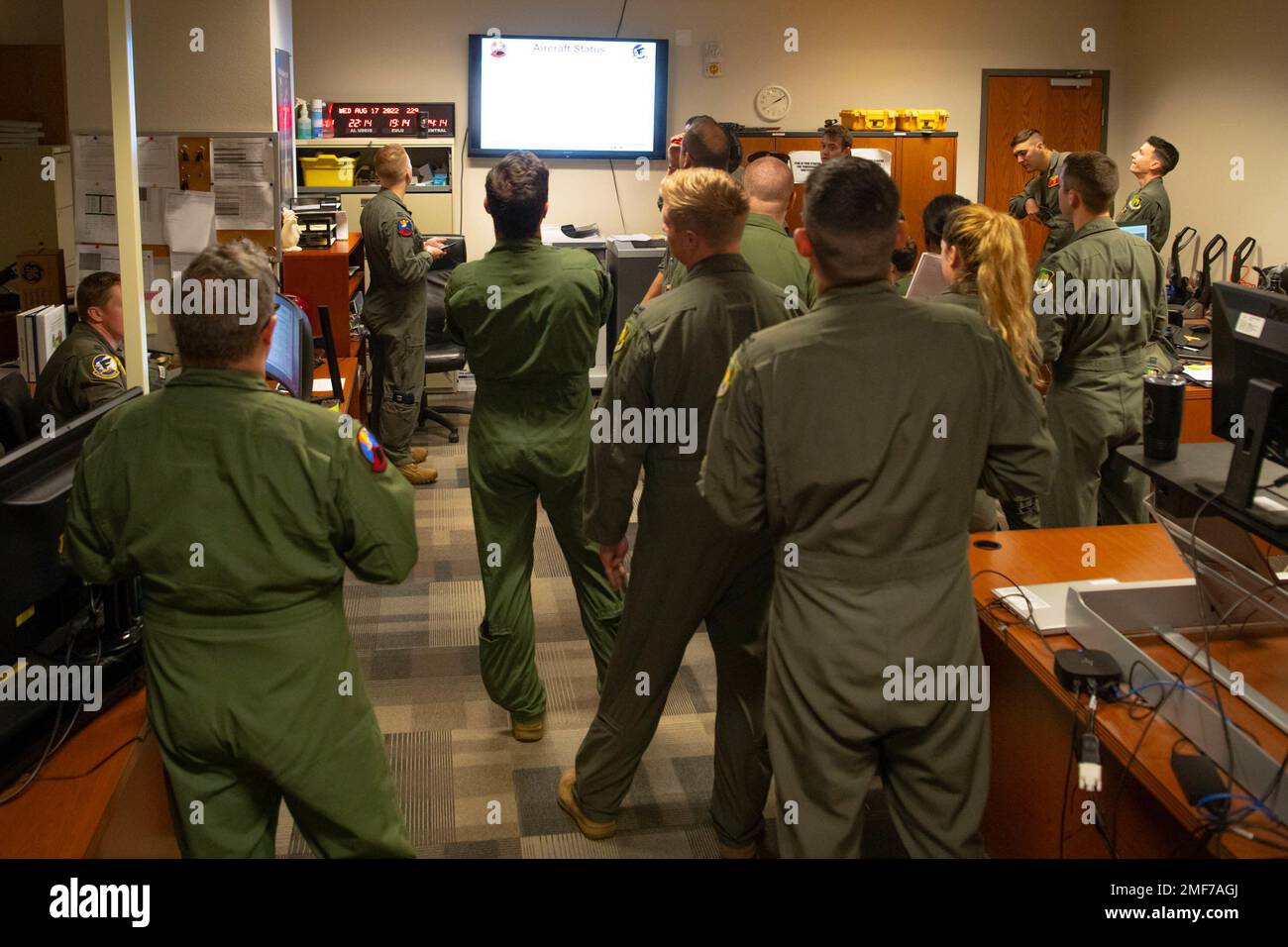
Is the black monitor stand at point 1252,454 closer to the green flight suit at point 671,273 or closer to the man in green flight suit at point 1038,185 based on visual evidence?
the green flight suit at point 671,273

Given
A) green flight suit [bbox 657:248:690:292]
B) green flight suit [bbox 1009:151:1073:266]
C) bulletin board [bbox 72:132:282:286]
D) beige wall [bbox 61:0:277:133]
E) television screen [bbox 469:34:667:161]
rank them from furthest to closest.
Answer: television screen [bbox 469:34:667:161] < green flight suit [bbox 1009:151:1073:266] < beige wall [bbox 61:0:277:133] < bulletin board [bbox 72:132:282:286] < green flight suit [bbox 657:248:690:292]

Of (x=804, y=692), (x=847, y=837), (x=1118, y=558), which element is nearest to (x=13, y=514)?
(x=804, y=692)

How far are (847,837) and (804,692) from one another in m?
0.28

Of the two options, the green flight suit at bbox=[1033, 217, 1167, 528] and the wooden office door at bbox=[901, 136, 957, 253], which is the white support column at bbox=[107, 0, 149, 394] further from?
the wooden office door at bbox=[901, 136, 957, 253]

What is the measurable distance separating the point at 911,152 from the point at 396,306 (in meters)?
4.33

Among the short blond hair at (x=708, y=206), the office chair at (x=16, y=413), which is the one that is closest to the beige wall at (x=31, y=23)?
the office chair at (x=16, y=413)

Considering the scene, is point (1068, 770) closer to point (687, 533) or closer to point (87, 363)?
point (687, 533)

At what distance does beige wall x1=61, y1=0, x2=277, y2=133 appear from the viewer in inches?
212

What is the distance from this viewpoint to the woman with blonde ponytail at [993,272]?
127 inches

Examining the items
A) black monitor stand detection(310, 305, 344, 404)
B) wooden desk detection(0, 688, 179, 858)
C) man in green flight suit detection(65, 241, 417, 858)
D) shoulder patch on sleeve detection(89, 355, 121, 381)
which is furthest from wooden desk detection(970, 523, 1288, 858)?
shoulder patch on sleeve detection(89, 355, 121, 381)

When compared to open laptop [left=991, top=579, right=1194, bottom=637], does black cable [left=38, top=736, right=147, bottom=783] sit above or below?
below

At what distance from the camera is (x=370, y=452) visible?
7.04 feet

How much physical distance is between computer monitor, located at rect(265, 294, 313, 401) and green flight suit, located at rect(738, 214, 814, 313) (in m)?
1.32

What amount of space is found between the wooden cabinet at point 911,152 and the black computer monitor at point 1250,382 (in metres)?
6.45
